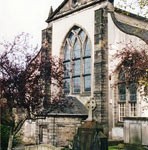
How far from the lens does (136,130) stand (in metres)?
18.6

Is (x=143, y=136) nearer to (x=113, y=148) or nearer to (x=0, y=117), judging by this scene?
(x=113, y=148)

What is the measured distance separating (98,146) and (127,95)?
28.0ft

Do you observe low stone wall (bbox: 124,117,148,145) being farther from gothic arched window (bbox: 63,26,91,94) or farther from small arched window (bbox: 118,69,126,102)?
gothic arched window (bbox: 63,26,91,94)

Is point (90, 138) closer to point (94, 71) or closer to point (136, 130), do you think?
point (136, 130)

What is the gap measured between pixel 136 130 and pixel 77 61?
10070 mm

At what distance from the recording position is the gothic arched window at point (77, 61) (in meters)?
26.1

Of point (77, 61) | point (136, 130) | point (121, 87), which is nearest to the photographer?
point (136, 130)

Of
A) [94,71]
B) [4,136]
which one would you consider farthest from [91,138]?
[94,71]

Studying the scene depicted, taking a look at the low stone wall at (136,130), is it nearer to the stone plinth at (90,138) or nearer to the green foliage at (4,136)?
the stone plinth at (90,138)

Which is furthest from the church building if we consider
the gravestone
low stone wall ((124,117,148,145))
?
the gravestone

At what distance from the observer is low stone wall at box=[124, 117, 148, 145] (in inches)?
715

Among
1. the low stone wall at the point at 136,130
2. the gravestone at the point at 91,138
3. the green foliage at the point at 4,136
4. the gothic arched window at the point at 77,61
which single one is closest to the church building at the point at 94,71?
the gothic arched window at the point at 77,61

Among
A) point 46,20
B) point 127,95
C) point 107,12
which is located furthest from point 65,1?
point 127,95

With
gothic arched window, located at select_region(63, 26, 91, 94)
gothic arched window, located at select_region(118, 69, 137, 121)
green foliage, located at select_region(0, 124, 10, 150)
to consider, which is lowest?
green foliage, located at select_region(0, 124, 10, 150)
